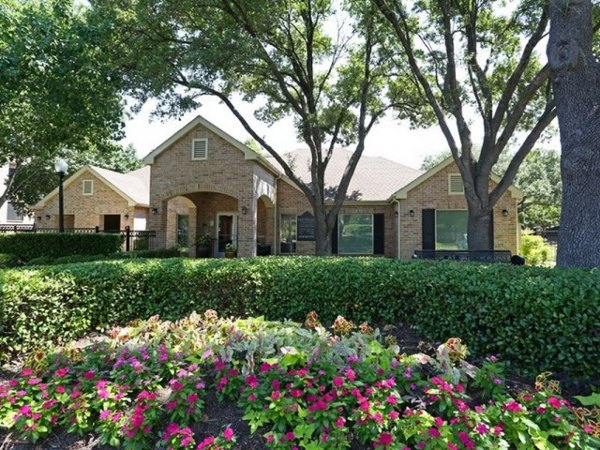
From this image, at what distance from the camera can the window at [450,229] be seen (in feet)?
51.1

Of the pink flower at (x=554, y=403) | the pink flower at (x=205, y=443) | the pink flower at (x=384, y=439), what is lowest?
the pink flower at (x=205, y=443)

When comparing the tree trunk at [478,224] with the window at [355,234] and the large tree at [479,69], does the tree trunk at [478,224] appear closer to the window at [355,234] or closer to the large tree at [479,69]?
the large tree at [479,69]

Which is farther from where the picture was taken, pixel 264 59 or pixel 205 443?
pixel 264 59

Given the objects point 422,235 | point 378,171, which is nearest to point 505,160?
point 378,171

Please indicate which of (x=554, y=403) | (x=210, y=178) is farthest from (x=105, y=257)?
(x=554, y=403)

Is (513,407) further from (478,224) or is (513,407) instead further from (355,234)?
(355,234)

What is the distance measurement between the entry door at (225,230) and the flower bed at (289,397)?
14901 mm

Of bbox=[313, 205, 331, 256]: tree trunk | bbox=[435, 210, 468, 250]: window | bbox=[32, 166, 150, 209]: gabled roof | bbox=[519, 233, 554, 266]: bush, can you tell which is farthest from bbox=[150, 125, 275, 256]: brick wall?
bbox=[519, 233, 554, 266]: bush

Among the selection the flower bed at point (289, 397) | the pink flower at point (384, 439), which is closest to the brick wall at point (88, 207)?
the flower bed at point (289, 397)

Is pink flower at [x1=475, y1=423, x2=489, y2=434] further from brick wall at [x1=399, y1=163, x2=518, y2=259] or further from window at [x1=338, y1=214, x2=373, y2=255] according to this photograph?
window at [x1=338, y1=214, x2=373, y2=255]

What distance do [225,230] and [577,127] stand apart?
1545cm

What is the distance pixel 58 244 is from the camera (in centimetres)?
1405

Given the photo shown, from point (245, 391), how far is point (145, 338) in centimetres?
149

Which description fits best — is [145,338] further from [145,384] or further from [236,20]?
[236,20]
